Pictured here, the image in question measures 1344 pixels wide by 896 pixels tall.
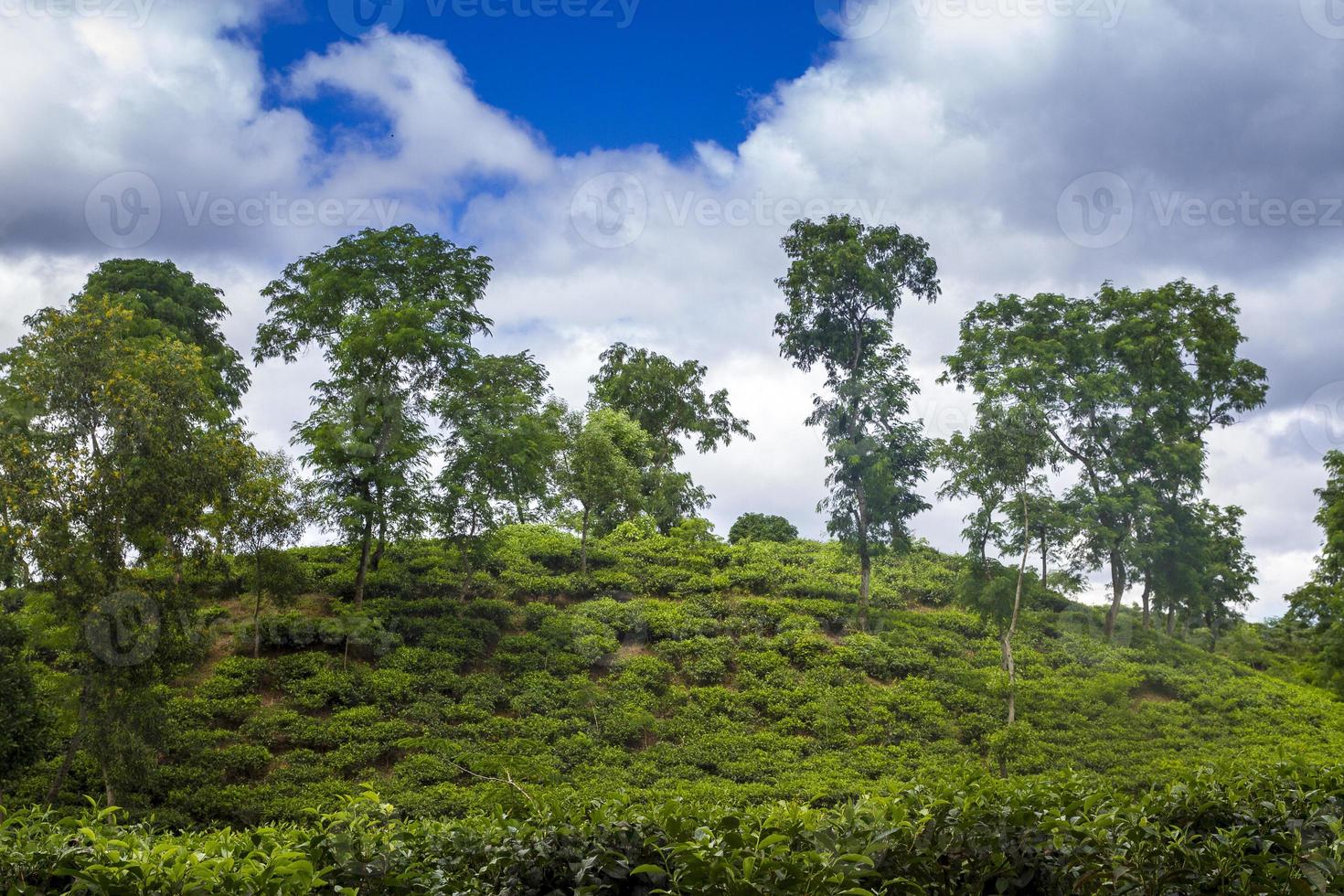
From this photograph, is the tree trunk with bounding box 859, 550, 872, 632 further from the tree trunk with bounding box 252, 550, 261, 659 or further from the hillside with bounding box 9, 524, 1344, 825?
the tree trunk with bounding box 252, 550, 261, 659

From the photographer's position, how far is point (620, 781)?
1337cm

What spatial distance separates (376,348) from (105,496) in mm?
7546

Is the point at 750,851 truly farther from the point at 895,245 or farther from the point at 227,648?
the point at 895,245

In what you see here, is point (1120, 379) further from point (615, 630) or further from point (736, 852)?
point (736, 852)

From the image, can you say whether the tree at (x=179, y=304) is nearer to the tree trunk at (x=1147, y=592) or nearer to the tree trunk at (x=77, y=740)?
the tree trunk at (x=77, y=740)

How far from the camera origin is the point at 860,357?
23.0 meters

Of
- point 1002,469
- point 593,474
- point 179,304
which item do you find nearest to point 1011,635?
point 1002,469

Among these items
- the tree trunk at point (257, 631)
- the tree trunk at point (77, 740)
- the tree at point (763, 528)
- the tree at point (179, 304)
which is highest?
the tree at point (179, 304)

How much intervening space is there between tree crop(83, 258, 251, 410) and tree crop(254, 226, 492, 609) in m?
1.37

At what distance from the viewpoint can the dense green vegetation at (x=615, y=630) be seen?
3.37m

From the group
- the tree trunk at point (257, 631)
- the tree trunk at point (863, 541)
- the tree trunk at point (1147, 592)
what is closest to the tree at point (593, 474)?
the tree trunk at point (863, 541)

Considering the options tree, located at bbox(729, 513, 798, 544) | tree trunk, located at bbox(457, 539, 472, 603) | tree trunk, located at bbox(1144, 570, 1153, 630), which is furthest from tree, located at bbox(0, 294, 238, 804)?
tree trunk, located at bbox(1144, 570, 1153, 630)

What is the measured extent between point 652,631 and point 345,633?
6.37 meters

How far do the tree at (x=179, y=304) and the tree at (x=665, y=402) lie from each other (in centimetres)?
1246
